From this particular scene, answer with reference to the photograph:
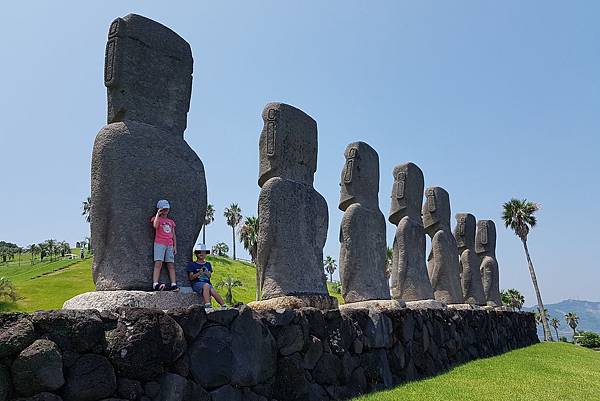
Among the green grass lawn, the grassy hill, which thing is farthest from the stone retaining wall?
the grassy hill

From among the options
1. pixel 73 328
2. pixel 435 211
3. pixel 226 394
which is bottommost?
pixel 226 394

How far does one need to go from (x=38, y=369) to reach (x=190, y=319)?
1.46 meters

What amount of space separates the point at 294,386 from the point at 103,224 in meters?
2.60

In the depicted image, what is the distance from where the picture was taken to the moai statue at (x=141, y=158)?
19.5 ft

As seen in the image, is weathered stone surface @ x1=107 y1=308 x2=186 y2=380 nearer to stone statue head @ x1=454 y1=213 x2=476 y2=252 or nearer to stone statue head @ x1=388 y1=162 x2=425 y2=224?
stone statue head @ x1=388 y1=162 x2=425 y2=224

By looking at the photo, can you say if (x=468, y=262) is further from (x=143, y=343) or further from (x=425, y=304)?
(x=143, y=343)

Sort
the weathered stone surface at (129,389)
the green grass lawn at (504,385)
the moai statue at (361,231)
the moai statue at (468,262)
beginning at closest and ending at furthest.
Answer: the weathered stone surface at (129,389) < the green grass lawn at (504,385) < the moai statue at (361,231) < the moai statue at (468,262)

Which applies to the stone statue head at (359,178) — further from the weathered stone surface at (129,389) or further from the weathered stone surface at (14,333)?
the weathered stone surface at (14,333)

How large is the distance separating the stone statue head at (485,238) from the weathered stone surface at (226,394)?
57.4 ft

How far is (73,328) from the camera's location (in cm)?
412

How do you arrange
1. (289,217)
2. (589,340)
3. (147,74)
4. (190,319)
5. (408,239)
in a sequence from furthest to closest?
(589,340) < (408,239) < (289,217) < (147,74) < (190,319)

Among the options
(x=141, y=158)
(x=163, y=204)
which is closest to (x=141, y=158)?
(x=141, y=158)

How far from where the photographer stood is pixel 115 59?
254 inches

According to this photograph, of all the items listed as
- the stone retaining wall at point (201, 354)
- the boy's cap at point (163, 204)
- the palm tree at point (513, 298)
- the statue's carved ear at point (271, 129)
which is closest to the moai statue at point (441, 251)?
the stone retaining wall at point (201, 354)
